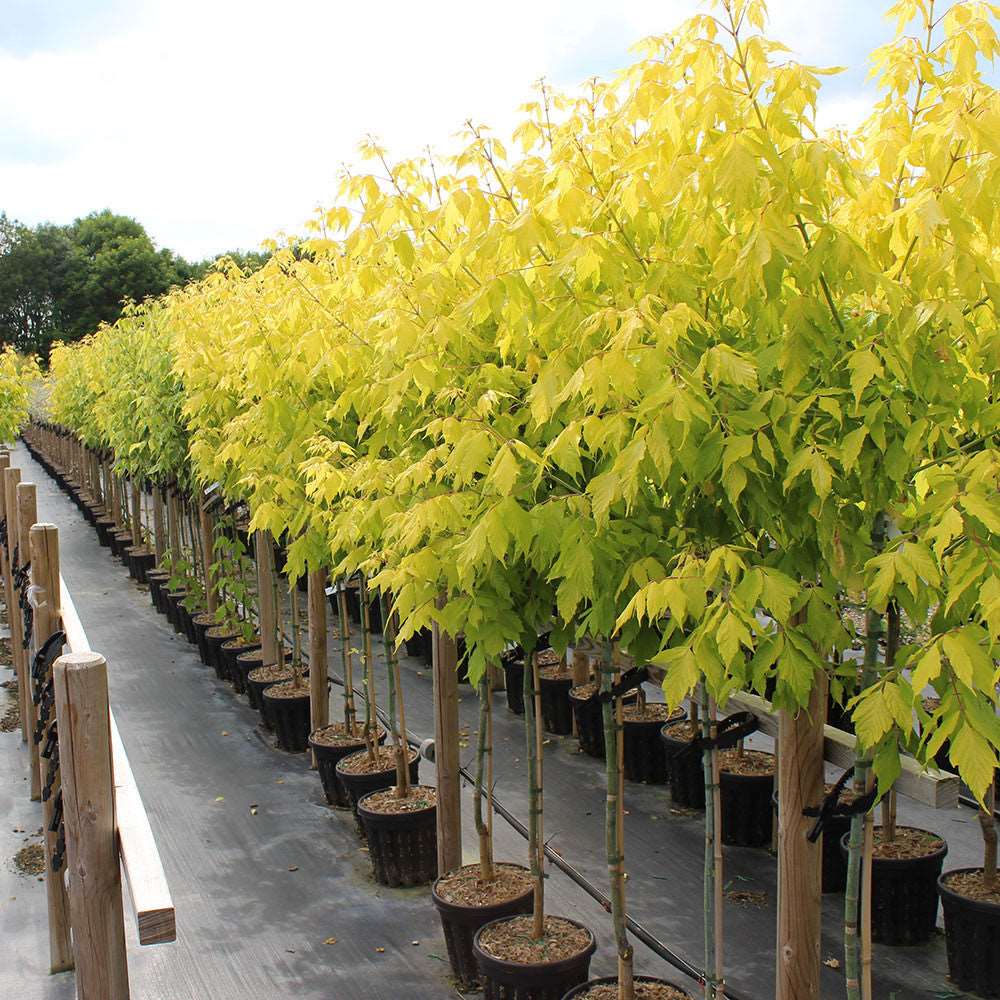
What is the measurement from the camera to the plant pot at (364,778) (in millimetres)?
6008

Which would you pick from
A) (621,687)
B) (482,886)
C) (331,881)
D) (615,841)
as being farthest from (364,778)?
(621,687)

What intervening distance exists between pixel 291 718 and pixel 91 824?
5078 mm

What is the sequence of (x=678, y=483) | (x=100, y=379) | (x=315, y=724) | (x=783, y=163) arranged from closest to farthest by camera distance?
1. (x=783, y=163)
2. (x=678, y=483)
3. (x=315, y=724)
4. (x=100, y=379)

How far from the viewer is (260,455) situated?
229 inches

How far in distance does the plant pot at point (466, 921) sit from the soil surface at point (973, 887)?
5.82ft

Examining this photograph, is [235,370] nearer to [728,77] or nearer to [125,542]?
[728,77]

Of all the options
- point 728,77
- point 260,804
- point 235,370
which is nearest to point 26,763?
point 260,804

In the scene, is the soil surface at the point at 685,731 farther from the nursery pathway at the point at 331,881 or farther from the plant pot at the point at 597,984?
the plant pot at the point at 597,984

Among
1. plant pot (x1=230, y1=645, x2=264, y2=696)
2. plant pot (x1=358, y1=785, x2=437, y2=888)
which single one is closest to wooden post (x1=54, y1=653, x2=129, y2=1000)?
plant pot (x1=358, y1=785, x2=437, y2=888)

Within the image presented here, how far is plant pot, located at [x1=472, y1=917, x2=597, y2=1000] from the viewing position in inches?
155

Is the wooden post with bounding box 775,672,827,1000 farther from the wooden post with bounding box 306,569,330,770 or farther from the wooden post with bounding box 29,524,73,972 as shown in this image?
the wooden post with bounding box 306,569,330,770

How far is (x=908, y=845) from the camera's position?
4.98m

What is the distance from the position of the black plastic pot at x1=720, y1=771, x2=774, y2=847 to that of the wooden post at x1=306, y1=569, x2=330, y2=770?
2.68 meters

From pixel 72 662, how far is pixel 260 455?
3.37 meters
